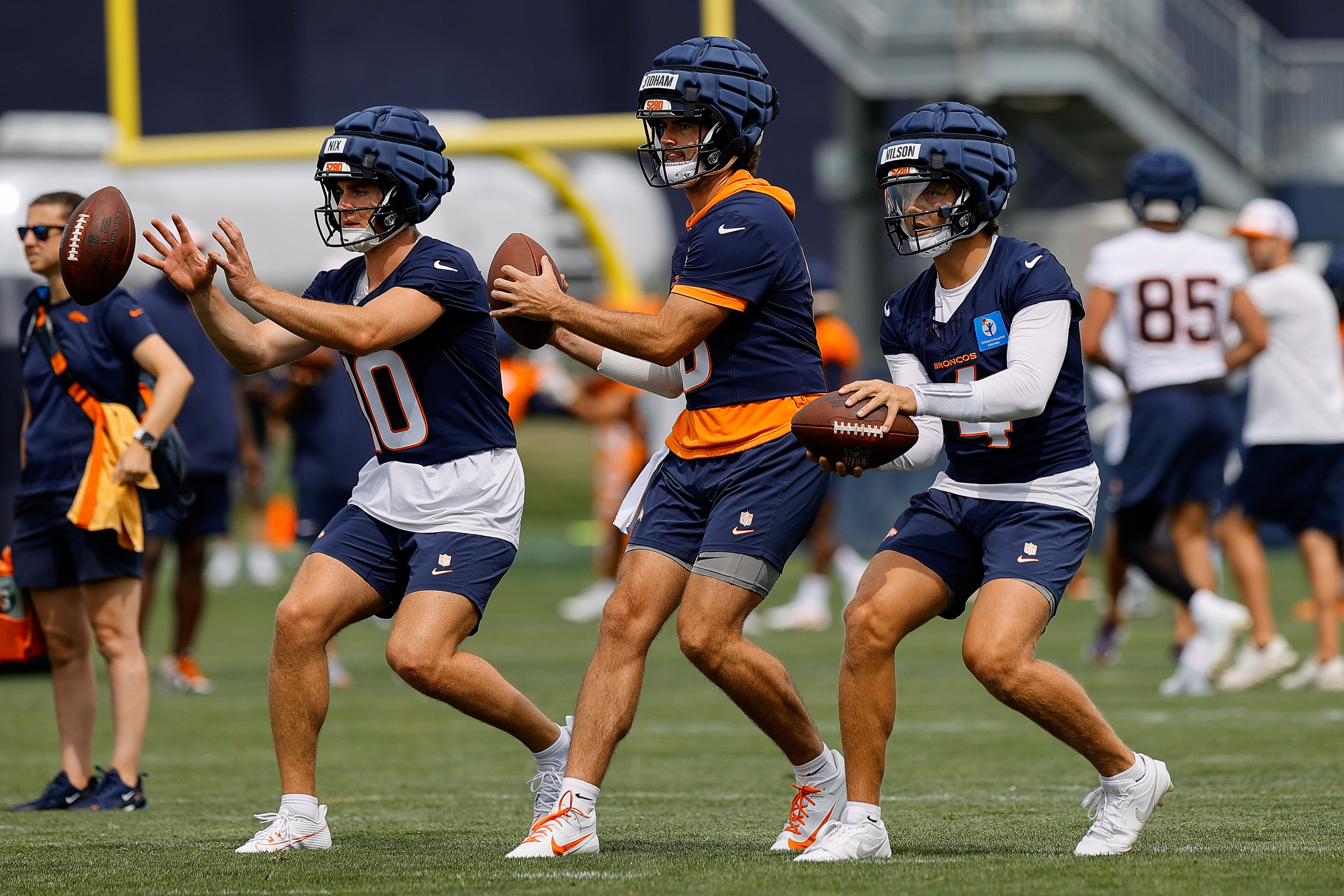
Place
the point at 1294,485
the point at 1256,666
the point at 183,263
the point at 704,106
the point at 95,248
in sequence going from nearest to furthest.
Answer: the point at 183,263, the point at 704,106, the point at 95,248, the point at 1256,666, the point at 1294,485

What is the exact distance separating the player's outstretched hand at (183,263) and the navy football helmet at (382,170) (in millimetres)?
368

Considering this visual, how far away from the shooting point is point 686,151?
5121 millimetres

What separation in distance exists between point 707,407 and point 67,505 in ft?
7.89

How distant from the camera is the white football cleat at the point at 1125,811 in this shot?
191 inches

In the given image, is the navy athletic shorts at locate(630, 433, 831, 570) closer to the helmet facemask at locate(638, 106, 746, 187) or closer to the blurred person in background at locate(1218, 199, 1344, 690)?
the helmet facemask at locate(638, 106, 746, 187)

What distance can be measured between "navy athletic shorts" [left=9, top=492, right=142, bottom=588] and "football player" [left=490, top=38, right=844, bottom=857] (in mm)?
1947

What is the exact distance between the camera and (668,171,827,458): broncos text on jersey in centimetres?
497

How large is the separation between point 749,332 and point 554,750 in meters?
1.28

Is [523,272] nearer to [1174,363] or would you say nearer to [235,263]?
[235,263]

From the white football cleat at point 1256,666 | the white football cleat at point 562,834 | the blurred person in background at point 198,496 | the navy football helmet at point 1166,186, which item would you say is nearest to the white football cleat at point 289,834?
the white football cleat at point 562,834

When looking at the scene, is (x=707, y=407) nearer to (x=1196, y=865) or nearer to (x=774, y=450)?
(x=774, y=450)

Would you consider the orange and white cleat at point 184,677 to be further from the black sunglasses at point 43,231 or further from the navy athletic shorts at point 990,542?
the navy athletic shorts at point 990,542

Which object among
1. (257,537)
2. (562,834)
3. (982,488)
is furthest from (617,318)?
(257,537)

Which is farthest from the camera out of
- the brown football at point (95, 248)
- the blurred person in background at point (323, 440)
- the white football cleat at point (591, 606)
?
the white football cleat at point (591, 606)
